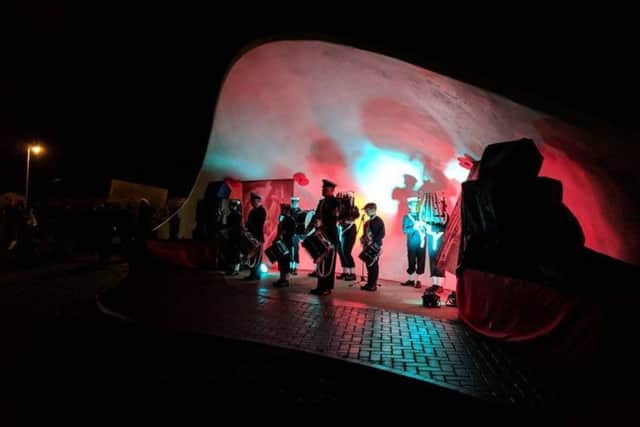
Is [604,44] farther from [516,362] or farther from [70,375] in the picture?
[70,375]

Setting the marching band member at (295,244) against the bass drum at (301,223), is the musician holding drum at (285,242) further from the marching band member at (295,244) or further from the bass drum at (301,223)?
the marching band member at (295,244)

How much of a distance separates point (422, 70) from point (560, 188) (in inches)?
120

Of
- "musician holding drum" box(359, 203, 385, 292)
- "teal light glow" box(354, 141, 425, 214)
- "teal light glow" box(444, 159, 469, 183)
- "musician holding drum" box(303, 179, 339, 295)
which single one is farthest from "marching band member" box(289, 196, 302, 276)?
"teal light glow" box(444, 159, 469, 183)

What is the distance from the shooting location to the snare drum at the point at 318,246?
333 inches

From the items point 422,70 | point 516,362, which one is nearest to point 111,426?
point 516,362

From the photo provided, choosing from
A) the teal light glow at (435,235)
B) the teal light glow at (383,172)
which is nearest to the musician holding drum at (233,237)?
the teal light glow at (383,172)

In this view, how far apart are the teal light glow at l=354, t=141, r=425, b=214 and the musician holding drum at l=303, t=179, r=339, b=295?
204 centimetres

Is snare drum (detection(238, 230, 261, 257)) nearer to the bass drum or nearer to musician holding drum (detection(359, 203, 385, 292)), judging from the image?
the bass drum

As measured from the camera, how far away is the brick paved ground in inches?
155

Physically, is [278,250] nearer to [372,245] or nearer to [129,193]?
[372,245]

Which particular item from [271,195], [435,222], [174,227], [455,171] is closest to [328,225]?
[435,222]

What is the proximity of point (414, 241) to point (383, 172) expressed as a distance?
6.81 feet

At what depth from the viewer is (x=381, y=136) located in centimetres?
964

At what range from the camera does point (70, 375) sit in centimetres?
387
